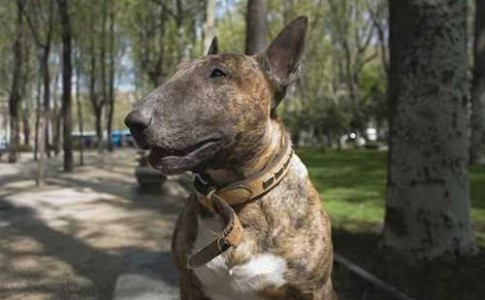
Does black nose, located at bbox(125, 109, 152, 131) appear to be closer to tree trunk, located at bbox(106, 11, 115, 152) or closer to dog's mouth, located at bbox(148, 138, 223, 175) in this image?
dog's mouth, located at bbox(148, 138, 223, 175)

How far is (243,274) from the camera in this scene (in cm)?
300

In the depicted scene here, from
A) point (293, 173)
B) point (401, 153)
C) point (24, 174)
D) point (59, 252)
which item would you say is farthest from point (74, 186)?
point (293, 173)

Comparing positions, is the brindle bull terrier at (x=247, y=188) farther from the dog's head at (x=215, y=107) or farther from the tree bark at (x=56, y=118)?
the tree bark at (x=56, y=118)

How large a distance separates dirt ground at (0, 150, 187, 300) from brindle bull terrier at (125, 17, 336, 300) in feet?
12.9

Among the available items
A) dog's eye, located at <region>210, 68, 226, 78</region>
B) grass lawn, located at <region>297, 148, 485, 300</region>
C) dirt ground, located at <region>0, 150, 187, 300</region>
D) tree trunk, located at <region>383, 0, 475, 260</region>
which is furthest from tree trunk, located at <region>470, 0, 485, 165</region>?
dog's eye, located at <region>210, 68, 226, 78</region>

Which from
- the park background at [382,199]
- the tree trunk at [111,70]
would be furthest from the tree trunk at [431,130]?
the tree trunk at [111,70]

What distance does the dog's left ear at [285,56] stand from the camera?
3.01m

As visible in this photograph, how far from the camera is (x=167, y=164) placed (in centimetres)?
271

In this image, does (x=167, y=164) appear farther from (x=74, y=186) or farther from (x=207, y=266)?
(x=74, y=186)

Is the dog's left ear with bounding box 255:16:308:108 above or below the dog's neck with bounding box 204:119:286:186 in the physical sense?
above

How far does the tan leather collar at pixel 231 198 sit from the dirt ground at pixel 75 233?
3.96 m

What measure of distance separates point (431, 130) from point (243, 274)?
352 centimetres

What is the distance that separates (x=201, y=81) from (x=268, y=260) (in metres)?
0.78

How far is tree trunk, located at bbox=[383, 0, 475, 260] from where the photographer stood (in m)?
6.05
